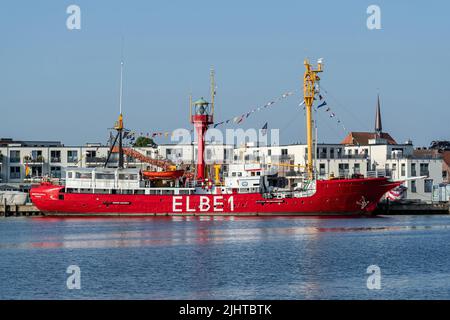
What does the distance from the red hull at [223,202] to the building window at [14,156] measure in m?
26.4

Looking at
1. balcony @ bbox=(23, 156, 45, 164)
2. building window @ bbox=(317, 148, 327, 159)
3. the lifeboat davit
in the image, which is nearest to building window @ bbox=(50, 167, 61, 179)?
balcony @ bbox=(23, 156, 45, 164)

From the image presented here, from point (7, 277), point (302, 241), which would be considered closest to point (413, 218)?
point (302, 241)

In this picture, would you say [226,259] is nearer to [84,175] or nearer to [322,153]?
[84,175]

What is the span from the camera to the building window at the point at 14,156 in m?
119

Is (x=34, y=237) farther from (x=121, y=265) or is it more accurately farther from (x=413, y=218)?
(x=413, y=218)

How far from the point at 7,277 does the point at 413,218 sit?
58.0 metres

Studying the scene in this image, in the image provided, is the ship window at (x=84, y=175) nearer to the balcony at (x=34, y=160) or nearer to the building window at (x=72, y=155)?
the balcony at (x=34, y=160)

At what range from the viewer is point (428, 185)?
116 m

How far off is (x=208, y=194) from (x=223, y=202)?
2025 millimetres

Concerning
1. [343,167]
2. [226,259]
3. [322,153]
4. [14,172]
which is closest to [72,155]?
[14,172]

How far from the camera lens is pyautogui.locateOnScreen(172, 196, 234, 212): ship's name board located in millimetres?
92625

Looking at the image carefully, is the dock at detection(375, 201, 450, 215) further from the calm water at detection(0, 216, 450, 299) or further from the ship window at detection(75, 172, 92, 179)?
the ship window at detection(75, 172, 92, 179)

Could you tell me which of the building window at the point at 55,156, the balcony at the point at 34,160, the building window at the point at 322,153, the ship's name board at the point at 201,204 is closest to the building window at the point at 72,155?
the building window at the point at 55,156
